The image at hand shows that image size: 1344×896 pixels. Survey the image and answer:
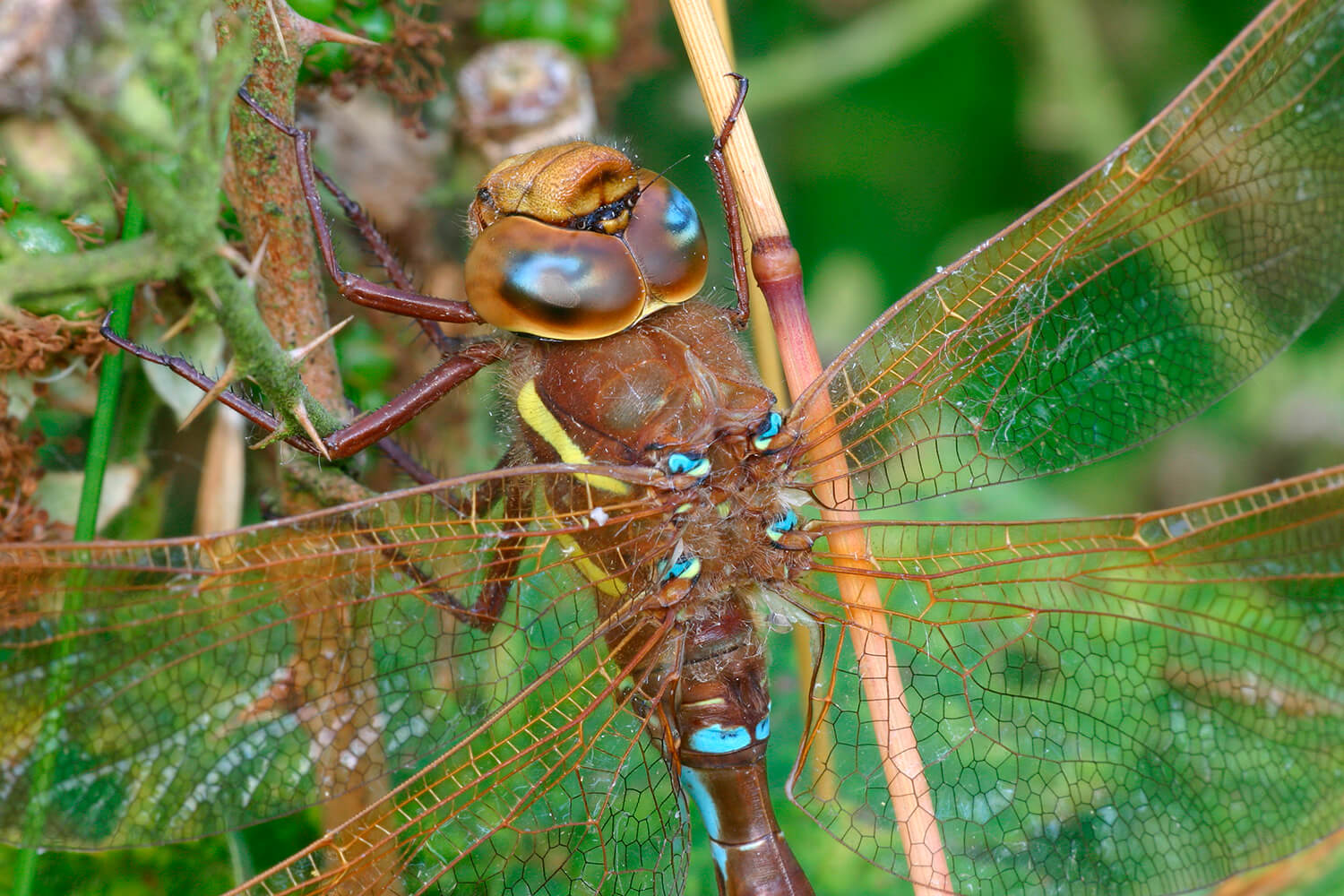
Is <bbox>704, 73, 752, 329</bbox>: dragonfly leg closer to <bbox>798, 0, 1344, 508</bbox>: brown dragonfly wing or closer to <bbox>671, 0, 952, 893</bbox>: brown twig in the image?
<bbox>671, 0, 952, 893</bbox>: brown twig

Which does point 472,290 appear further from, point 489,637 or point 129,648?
point 129,648

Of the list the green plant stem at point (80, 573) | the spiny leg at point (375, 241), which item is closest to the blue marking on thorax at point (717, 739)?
the spiny leg at point (375, 241)

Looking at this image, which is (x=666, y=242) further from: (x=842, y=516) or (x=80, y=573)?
(x=80, y=573)

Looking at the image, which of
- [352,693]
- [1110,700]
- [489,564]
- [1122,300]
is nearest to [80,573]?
[352,693]

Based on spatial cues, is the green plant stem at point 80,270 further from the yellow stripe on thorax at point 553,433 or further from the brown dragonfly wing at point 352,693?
the yellow stripe on thorax at point 553,433

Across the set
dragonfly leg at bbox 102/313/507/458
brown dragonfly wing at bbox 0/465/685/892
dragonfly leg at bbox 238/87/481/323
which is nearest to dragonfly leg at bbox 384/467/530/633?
brown dragonfly wing at bbox 0/465/685/892

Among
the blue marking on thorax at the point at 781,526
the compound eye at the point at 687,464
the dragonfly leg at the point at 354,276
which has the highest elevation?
the dragonfly leg at the point at 354,276
